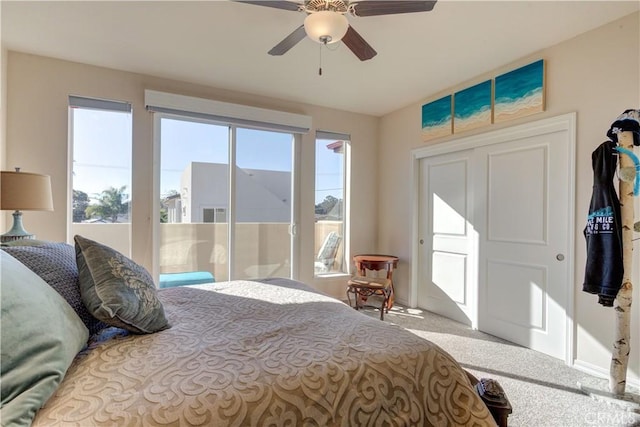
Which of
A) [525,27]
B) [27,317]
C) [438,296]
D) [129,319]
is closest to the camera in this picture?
[27,317]

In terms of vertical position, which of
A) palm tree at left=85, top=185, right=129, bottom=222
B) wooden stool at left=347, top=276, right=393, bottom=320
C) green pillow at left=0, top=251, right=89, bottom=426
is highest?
palm tree at left=85, top=185, right=129, bottom=222

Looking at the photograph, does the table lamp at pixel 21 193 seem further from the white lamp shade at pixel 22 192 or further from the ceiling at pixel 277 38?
the ceiling at pixel 277 38

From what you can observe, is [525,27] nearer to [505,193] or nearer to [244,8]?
[505,193]

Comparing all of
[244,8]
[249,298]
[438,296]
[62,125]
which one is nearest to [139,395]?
[249,298]

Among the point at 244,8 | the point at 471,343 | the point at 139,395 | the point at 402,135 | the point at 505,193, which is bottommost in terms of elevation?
the point at 471,343

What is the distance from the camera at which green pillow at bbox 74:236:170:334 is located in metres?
1.13

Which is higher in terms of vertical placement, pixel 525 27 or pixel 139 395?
pixel 525 27

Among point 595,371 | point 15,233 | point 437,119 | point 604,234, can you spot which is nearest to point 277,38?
point 437,119

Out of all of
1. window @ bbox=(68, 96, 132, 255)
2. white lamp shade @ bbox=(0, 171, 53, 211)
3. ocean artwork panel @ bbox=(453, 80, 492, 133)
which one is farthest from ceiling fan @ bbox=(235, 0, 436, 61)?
window @ bbox=(68, 96, 132, 255)

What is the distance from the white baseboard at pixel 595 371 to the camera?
2211 mm

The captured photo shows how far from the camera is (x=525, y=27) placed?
2.43 meters

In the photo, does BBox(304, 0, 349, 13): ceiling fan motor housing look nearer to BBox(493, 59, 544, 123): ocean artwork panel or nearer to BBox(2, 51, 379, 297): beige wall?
BBox(493, 59, 544, 123): ocean artwork panel

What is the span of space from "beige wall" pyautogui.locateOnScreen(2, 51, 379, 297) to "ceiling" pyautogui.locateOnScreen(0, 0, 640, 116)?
0.13 m

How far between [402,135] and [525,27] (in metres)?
1.95
